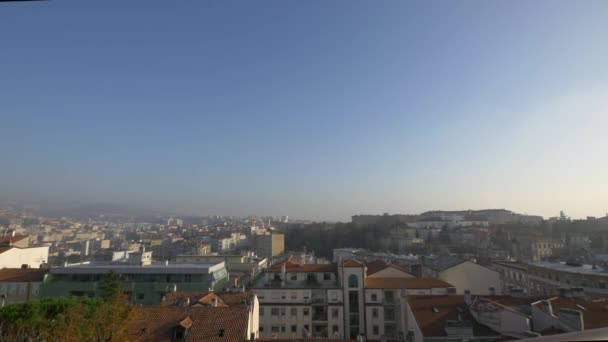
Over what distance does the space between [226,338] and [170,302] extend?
5.85m

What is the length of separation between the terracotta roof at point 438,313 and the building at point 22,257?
24179mm

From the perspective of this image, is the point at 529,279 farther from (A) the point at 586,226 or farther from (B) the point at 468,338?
(A) the point at 586,226

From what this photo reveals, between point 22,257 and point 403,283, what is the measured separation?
25.5 m

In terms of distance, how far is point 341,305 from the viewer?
66.0 feet

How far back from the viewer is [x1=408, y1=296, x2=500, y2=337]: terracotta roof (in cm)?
1281

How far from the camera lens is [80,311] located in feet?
28.4

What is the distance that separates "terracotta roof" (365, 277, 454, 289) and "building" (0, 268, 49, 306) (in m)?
18.0

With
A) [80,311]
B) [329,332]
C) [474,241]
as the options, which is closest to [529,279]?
[329,332]

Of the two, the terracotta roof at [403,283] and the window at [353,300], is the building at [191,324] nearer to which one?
the window at [353,300]

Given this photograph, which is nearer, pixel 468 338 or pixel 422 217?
pixel 468 338

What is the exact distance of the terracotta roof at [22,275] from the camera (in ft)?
70.1

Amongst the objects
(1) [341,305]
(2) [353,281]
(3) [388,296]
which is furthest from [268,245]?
(3) [388,296]

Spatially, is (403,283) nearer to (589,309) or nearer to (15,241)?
(589,309)

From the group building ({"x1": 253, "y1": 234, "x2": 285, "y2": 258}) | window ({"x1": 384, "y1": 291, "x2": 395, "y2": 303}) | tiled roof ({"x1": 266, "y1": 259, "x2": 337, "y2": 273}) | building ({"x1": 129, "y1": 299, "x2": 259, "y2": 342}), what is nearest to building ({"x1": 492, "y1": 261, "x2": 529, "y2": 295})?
window ({"x1": 384, "y1": 291, "x2": 395, "y2": 303})
